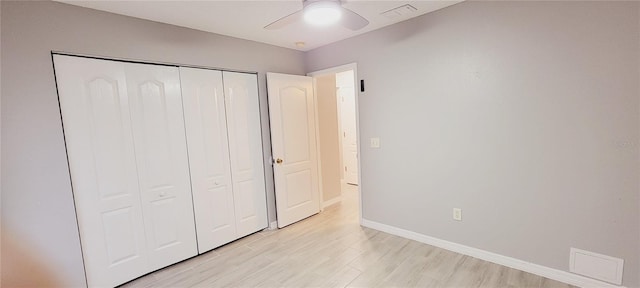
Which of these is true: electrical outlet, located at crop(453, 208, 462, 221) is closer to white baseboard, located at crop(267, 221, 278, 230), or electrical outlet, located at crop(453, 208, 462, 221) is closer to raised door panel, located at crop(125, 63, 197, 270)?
white baseboard, located at crop(267, 221, 278, 230)

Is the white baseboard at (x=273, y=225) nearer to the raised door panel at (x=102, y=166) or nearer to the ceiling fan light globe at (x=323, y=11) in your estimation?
the raised door panel at (x=102, y=166)

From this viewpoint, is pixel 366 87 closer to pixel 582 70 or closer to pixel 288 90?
pixel 288 90

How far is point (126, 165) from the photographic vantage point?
7.20 feet

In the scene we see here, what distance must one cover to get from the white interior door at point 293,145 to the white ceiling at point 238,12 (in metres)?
0.61

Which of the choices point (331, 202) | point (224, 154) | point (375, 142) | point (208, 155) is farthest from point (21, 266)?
point (331, 202)

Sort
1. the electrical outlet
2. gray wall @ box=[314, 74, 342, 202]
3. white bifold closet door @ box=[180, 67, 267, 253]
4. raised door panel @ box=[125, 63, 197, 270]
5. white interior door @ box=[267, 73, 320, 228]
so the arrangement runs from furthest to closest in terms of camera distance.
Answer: gray wall @ box=[314, 74, 342, 202] < white interior door @ box=[267, 73, 320, 228] < white bifold closet door @ box=[180, 67, 267, 253] < the electrical outlet < raised door panel @ box=[125, 63, 197, 270]

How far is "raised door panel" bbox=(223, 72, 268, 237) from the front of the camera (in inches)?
113

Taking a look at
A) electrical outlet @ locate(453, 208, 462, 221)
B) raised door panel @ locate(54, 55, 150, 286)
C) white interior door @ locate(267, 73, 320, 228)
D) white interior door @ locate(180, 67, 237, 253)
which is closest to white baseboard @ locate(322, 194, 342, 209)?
white interior door @ locate(267, 73, 320, 228)

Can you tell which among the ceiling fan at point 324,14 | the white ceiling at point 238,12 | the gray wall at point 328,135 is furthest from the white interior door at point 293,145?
the ceiling fan at point 324,14

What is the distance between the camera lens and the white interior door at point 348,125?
5271mm

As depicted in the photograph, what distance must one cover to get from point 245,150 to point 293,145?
61 centimetres

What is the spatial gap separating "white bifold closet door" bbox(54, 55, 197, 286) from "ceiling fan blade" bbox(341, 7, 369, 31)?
1.64 m

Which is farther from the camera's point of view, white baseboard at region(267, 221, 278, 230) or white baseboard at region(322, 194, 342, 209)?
white baseboard at region(322, 194, 342, 209)

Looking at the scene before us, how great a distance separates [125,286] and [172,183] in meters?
0.90
